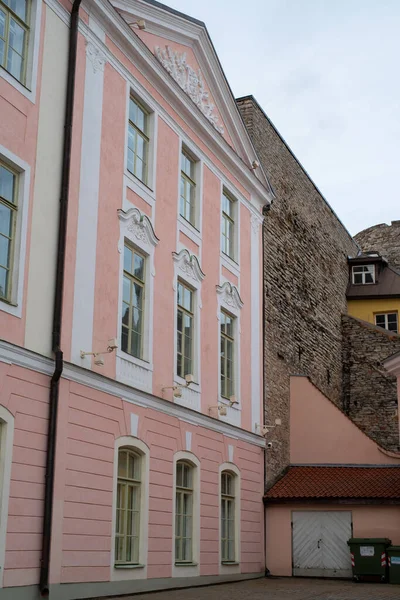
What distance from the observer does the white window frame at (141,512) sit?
14.0m

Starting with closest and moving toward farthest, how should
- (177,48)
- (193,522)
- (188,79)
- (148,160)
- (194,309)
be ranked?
1. (148,160)
2. (193,522)
3. (194,309)
4. (177,48)
5. (188,79)

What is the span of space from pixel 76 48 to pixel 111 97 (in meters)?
1.36

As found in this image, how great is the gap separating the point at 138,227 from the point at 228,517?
23.7 feet

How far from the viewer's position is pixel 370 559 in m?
19.5

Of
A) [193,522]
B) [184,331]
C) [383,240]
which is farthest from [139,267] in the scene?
[383,240]

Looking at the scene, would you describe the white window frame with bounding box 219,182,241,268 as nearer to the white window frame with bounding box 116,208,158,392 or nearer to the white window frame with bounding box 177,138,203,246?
the white window frame with bounding box 177,138,203,246

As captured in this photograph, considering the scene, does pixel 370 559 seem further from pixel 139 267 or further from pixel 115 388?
pixel 139 267

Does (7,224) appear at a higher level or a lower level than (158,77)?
lower

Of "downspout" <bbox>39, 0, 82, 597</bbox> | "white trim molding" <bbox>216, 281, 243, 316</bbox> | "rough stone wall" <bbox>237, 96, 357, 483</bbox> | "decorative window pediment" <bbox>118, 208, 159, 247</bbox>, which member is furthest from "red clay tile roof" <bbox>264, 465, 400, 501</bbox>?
"downspout" <bbox>39, 0, 82, 597</bbox>

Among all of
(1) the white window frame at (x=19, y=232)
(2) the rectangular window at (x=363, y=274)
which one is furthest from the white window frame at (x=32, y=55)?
(2) the rectangular window at (x=363, y=274)

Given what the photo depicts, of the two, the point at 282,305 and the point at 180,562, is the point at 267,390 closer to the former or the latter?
the point at 282,305

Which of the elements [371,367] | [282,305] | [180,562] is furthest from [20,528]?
[371,367]

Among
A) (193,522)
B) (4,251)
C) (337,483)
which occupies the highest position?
(4,251)

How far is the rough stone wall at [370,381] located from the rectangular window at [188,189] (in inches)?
495
